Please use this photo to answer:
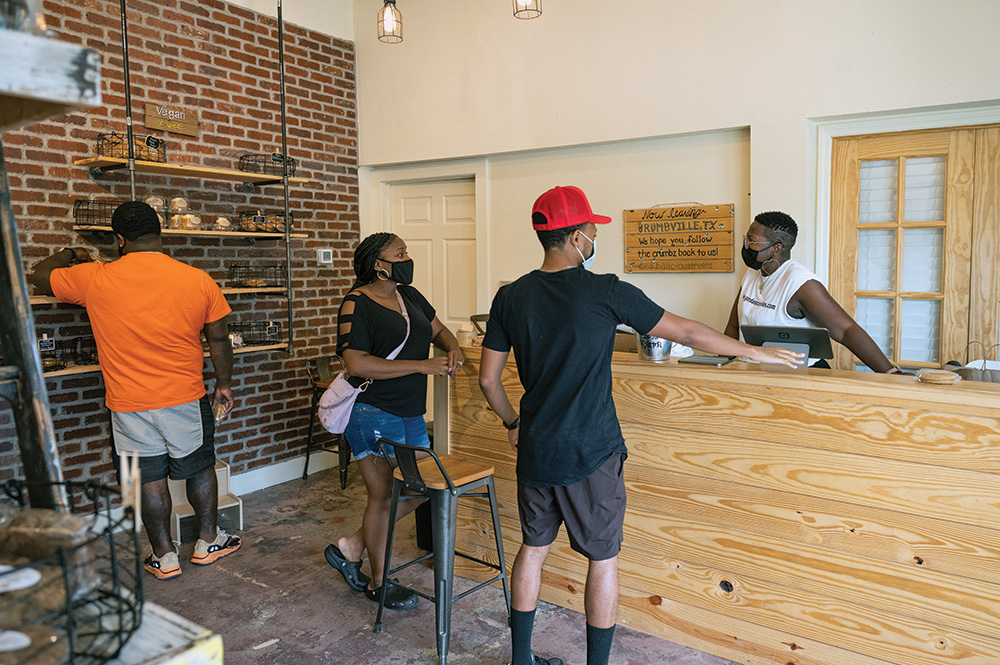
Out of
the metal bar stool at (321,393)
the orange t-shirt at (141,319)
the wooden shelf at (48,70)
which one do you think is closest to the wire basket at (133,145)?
the orange t-shirt at (141,319)

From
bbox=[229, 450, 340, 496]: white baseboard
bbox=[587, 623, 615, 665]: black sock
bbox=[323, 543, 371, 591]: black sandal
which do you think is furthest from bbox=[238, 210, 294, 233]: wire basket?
bbox=[587, 623, 615, 665]: black sock

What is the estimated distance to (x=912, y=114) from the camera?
336 centimetres

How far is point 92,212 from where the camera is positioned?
3.90 meters

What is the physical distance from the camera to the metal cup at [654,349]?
2740 millimetres

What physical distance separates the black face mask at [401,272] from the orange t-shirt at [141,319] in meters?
1.01

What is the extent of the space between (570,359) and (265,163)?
3.30 metres

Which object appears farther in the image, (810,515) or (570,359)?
(810,515)

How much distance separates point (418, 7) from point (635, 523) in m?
3.84

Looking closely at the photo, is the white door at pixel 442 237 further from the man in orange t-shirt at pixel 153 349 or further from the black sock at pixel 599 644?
the black sock at pixel 599 644

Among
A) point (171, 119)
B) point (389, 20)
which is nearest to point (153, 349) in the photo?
point (171, 119)

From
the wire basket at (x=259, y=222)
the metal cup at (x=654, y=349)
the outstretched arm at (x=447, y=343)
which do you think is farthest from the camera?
the wire basket at (x=259, y=222)

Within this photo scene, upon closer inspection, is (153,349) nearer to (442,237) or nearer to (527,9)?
(527,9)

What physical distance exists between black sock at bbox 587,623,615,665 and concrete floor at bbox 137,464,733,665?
1.08ft

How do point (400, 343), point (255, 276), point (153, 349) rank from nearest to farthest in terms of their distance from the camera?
1. point (400, 343)
2. point (153, 349)
3. point (255, 276)
